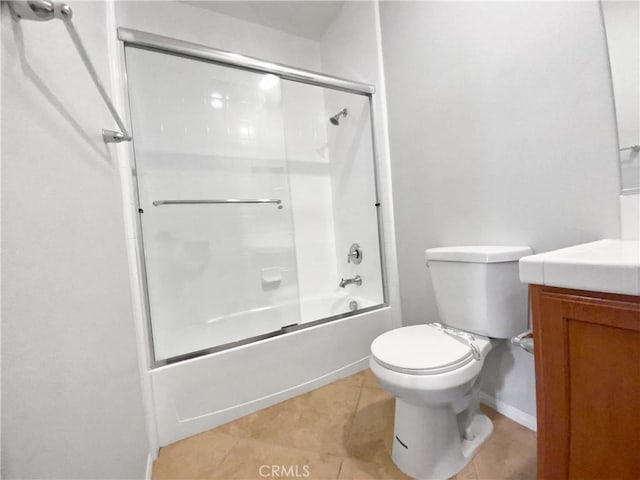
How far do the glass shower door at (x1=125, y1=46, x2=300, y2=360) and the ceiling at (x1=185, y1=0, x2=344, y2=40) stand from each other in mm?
435

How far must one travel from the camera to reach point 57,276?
1.64 feet

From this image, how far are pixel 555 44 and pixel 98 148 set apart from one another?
1.57m

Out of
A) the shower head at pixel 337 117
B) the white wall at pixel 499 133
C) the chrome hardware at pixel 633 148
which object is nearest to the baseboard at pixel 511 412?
the white wall at pixel 499 133

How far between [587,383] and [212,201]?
186 cm

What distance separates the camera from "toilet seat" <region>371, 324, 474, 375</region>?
2.63 feet

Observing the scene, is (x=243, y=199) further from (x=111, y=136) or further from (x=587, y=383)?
(x=587, y=383)

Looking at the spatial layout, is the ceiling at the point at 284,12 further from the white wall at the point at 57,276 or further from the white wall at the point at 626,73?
the white wall at the point at 626,73

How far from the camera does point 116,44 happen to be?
1075 millimetres

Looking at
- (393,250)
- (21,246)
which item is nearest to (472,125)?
(393,250)

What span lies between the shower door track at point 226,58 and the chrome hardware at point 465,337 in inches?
57.8

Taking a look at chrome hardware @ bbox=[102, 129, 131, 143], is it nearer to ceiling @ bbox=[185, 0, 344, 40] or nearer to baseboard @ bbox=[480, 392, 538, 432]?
ceiling @ bbox=[185, 0, 344, 40]

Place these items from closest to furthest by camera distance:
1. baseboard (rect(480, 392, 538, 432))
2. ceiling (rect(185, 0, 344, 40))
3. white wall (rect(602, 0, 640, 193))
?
white wall (rect(602, 0, 640, 193)) → baseboard (rect(480, 392, 538, 432)) → ceiling (rect(185, 0, 344, 40))

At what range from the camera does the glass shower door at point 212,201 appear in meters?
1.61

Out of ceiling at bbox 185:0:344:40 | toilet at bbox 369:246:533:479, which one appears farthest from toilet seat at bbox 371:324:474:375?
ceiling at bbox 185:0:344:40
